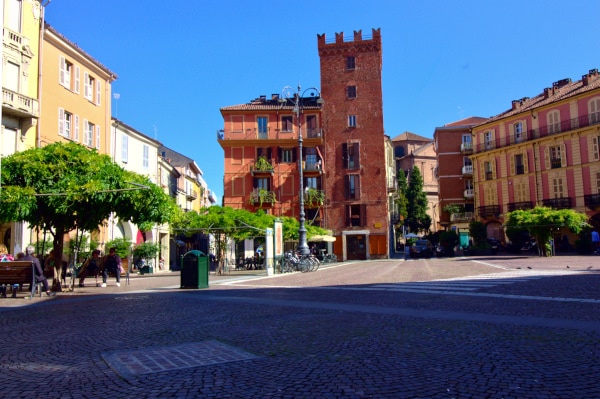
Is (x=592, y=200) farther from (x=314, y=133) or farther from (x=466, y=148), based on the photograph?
(x=314, y=133)

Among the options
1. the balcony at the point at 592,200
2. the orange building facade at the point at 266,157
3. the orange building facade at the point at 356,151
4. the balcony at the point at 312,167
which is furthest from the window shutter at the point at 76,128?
the balcony at the point at 592,200

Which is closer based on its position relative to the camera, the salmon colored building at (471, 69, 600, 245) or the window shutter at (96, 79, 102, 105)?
the window shutter at (96, 79, 102, 105)

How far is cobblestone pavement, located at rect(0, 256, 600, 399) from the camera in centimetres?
432

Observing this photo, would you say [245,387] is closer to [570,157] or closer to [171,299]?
[171,299]

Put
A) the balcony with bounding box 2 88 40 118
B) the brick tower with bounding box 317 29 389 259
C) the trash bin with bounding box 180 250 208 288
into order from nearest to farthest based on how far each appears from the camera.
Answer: the trash bin with bounding box 180 250 208 288, the balcony with bounding box 2 88 40 118, the brick tower with bounding box 317 29 389 259

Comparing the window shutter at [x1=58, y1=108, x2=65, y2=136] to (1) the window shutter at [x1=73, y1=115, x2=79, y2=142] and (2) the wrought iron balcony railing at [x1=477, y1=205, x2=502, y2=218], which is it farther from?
(2) the wrought iron balcony railing at [x1=477, y1=205, x2=502, y2=218]

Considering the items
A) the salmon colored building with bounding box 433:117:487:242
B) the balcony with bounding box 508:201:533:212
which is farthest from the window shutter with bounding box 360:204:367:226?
the salmon colored building with bounding box 433:117:487:242

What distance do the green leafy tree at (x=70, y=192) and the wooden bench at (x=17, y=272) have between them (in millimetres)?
1439

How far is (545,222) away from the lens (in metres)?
32.0

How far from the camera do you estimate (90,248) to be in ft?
87.7

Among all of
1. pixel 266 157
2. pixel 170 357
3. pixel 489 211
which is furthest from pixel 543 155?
pixel 170 357

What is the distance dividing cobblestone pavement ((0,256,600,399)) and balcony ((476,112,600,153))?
1561 inches

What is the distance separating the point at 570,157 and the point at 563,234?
23.9ft

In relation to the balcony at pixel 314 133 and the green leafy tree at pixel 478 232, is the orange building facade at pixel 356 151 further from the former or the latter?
the green leafy tree at pixel 478 232
